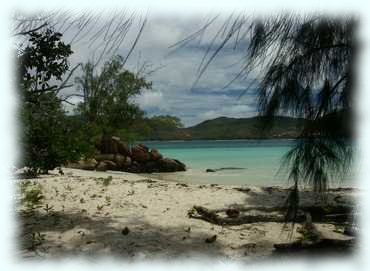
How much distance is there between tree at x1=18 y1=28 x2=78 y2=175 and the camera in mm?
5645

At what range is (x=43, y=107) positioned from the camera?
6.03 meters

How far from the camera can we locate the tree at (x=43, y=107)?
18.5 ft

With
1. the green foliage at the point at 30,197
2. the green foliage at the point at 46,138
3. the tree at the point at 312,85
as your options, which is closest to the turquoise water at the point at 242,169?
the tree at the point at 312,85

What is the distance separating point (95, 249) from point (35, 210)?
236 centimetres

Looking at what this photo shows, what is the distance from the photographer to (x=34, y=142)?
587cm

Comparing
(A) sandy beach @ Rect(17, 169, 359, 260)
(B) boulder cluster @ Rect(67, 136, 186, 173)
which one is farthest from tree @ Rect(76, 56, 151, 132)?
(A) sandy beach @ Rect(17, 169, 359, 260)

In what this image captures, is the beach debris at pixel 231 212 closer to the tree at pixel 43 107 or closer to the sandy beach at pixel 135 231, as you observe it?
the sandy beach at pixel 135 231

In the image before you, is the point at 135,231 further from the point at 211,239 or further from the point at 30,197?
the point at 30,197

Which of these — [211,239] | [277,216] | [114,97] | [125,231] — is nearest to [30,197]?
[125,231]

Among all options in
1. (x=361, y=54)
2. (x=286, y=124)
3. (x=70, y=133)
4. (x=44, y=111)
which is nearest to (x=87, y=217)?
(x=70, y=133)

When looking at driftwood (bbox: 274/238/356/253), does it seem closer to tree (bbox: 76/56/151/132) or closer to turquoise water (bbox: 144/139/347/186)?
turquoise water (bbox: 144/139/347/186)

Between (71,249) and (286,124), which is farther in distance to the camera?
(71,249)

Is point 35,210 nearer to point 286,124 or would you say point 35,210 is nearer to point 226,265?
point 226,265

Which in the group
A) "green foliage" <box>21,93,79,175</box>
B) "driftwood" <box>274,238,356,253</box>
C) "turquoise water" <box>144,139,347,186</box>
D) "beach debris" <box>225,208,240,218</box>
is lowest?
"turquoise water" <box>144,139,347,186</box>
